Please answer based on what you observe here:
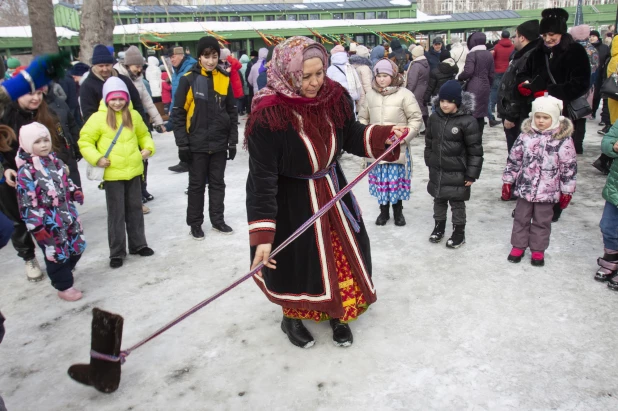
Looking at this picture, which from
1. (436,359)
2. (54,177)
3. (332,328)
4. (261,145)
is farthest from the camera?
(54,177)

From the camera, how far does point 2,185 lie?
405 cm

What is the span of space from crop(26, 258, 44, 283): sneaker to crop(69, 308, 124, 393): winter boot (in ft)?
6.42

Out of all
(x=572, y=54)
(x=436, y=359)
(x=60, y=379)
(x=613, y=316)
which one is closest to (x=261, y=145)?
(x=436, y=359)

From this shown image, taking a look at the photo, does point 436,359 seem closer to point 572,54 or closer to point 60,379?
point 60,379

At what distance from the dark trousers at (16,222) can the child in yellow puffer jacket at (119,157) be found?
2.19ft

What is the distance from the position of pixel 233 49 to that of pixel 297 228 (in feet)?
80.3

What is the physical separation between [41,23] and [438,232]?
30.3 feet

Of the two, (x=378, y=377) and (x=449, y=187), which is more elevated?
(x=449, y=187)

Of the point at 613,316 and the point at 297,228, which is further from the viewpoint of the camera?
the point at 613,316

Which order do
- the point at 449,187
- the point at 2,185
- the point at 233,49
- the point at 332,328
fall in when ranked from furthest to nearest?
the point at 233,49 → the point at 449,187 → the point at 2,185 → the point at 332,328

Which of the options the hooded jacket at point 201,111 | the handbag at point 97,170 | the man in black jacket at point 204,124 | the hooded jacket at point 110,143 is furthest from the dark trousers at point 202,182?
the handbag at point 97,170

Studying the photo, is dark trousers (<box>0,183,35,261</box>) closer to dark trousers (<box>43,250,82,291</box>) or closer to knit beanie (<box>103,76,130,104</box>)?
dark trousers (<box>43,250,82,291</box>)

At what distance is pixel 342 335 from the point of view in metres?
3.08

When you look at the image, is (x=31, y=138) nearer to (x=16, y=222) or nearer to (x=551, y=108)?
(x=16, y=222)
